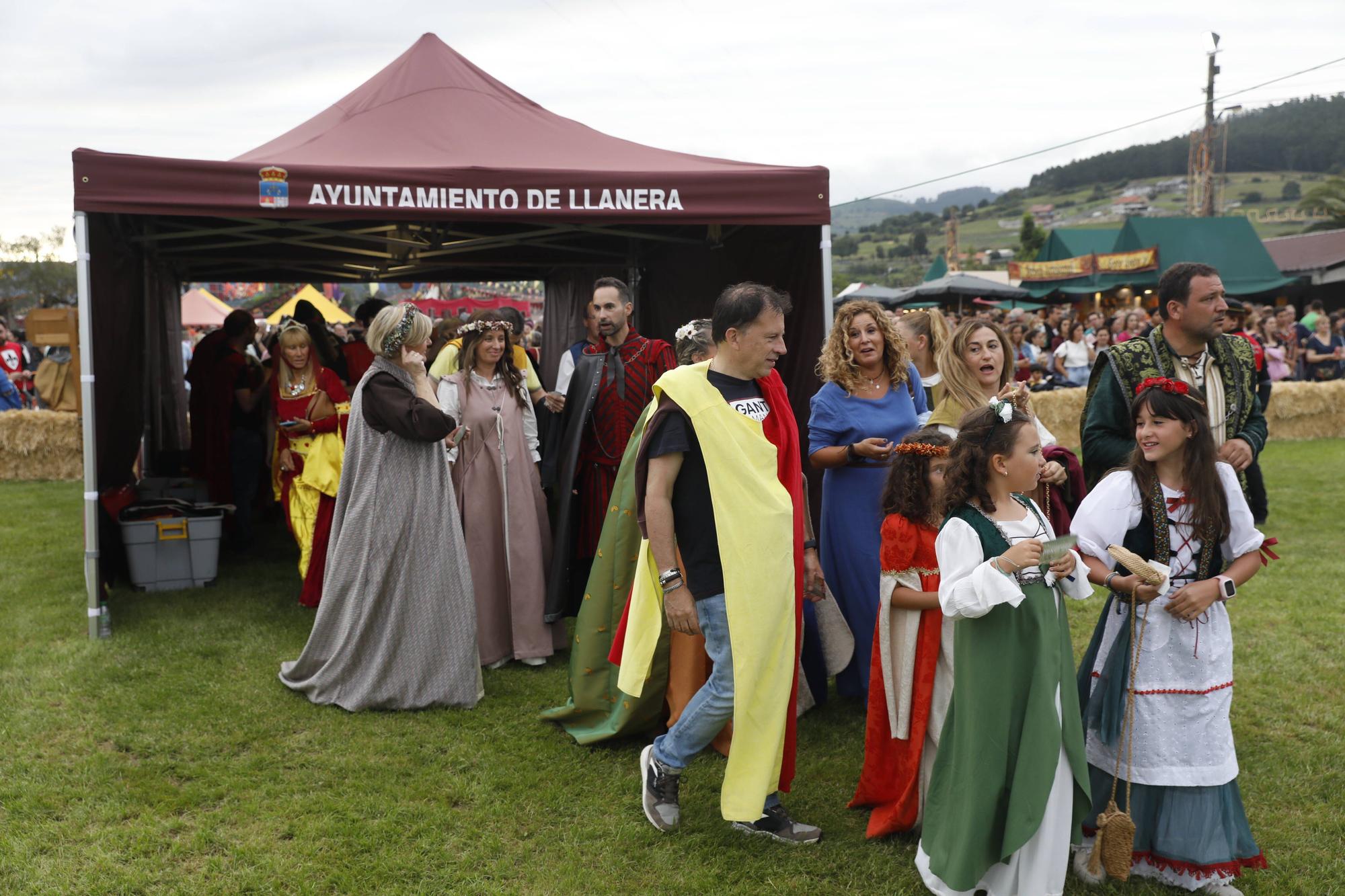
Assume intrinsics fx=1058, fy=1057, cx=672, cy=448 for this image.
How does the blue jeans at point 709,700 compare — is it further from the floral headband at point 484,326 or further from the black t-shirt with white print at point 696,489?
the floral headband at point 484,326

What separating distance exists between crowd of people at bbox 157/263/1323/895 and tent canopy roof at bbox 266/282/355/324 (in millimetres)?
13833

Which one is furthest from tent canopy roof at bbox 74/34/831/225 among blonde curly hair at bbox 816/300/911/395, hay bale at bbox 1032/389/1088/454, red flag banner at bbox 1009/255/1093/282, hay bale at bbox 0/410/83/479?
red flag banner at bbox 1009/255/1093/282

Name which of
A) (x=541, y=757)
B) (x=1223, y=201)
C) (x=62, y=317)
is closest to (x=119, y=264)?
(x=62, y=317)

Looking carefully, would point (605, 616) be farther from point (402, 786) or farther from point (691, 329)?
point (691, 329)

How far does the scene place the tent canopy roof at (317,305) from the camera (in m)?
18.7

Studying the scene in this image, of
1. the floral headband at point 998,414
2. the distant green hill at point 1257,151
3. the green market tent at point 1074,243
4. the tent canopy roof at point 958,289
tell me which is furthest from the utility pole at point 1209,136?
the distant green hill at point 1257,151

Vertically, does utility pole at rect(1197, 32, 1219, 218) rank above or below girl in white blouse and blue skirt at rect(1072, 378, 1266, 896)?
above

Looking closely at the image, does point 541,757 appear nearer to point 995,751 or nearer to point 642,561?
point 642,561

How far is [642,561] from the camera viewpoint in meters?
3.70

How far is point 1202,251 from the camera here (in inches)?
1045

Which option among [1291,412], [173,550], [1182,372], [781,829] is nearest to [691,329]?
[1182,372]

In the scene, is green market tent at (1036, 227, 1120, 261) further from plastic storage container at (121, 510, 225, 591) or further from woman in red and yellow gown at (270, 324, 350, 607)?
plastic storage container at (121, 510, 225, 591)

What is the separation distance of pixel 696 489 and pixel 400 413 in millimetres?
1800

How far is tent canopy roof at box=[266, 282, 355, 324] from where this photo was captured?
737 inches
